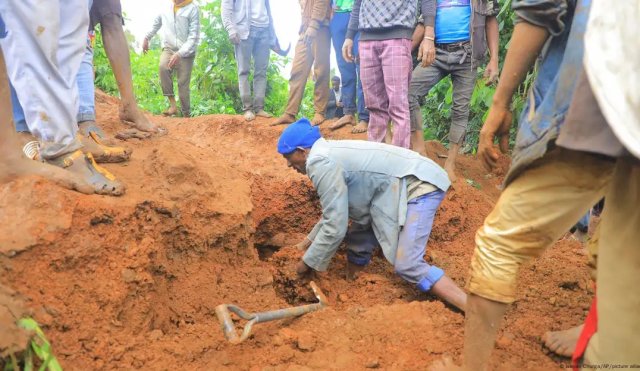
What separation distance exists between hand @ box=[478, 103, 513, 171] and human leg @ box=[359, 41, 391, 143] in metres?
2.55

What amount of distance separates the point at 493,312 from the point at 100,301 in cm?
156

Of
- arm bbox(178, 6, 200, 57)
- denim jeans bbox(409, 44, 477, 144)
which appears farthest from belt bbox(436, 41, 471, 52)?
arm bbox(178, 6, 200, 57)

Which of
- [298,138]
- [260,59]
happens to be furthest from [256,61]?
[298,138]

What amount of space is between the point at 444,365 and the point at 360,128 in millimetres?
3694

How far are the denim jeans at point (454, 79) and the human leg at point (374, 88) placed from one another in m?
0.26

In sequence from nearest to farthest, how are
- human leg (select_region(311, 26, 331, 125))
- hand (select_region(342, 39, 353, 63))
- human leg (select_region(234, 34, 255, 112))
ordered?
hand (select_region(342, 39, 353, 63)), human leg (select_region(311, 26, 331, 125)), human leg (select_region(234, 34, 255, 112))

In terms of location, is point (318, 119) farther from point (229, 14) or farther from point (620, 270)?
point (620, 270)

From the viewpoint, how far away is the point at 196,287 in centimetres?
263

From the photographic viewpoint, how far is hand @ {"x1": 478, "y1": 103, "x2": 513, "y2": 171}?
65.0 inches

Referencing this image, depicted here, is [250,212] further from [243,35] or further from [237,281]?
[243,35]

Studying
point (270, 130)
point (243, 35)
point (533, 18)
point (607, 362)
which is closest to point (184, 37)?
point (243, 35)

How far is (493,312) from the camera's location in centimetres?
156

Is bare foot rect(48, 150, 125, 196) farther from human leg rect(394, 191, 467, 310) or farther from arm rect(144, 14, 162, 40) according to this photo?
arm rect(144, 14, 162, 40)

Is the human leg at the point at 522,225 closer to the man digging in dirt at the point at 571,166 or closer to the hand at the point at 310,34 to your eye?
the man digging in dirt at the point at 571,166
